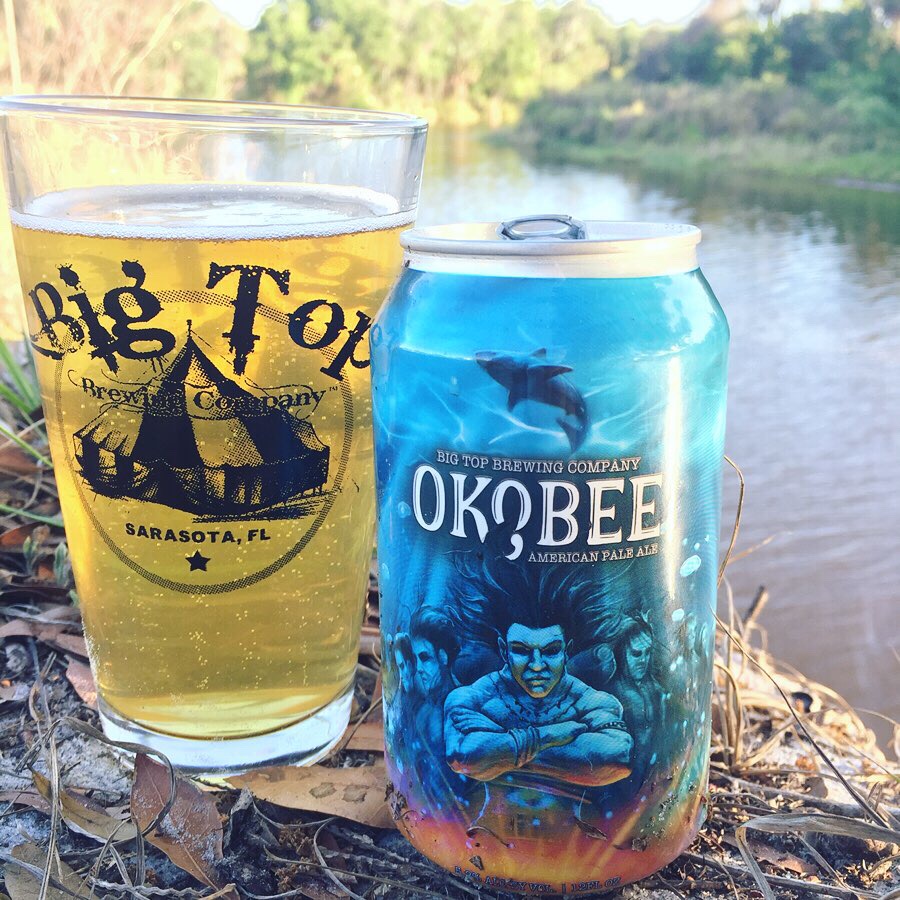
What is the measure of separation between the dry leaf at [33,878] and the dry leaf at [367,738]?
42cm

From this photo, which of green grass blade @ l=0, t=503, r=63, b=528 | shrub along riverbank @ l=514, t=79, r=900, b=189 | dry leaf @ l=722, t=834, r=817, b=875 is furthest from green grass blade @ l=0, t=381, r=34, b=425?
shrub along riverbank @ l=514, t=79, r=900, b=189

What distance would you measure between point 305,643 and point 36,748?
1.33ft

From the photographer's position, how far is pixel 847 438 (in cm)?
426

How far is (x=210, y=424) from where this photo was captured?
1176 millimetres

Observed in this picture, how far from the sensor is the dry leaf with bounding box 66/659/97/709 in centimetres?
154

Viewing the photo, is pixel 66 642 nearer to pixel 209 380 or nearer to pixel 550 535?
pixel 209 380

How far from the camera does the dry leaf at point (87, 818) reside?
47.7 inches

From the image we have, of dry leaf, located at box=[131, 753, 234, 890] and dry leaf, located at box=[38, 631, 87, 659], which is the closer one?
dry leaf, located at box=[131, 753, 234, 890]

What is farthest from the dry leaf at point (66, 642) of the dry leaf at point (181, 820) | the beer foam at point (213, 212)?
the beer foam at point (213, 212)

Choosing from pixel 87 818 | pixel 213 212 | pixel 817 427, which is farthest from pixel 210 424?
pixel 817 427

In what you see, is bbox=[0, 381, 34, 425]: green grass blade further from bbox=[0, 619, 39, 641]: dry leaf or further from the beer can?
the beer can

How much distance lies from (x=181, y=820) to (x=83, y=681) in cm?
44

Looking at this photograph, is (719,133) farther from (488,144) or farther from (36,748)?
(36,748)

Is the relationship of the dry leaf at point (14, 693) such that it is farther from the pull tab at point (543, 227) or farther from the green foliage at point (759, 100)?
the green foliage at point (759, 100)
